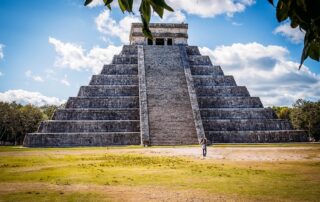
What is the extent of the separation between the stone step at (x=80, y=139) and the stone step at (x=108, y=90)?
537 centimetres

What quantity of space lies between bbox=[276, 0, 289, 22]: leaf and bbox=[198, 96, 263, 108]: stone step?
26642 millimetres

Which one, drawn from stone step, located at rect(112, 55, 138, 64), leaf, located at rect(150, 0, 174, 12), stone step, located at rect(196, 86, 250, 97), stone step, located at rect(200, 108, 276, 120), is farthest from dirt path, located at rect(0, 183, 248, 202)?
stone step, located at rect(112, 55, 138, 64)

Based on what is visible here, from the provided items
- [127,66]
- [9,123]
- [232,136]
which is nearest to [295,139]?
[232,136]

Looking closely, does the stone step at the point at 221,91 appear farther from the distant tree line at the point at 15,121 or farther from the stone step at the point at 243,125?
the distant tree line at the point at 15,121

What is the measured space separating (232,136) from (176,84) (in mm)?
6998

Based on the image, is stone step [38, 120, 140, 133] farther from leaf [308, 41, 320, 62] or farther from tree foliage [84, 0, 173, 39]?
leaf [308, 41, 320, 62]

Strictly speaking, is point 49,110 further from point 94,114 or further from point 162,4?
point 162,4

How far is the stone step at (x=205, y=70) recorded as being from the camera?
32.2m

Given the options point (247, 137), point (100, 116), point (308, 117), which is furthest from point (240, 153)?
point (308, 117)

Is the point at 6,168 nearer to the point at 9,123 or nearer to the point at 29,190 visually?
the point at 29,190

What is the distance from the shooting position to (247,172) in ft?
31.3

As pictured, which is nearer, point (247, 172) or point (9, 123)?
point (247, 172)

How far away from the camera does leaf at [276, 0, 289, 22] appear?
1630mm

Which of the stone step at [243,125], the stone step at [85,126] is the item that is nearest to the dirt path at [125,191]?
the stone step at [85,126]
